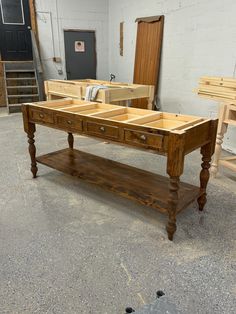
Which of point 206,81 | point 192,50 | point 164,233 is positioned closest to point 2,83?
point 192,50

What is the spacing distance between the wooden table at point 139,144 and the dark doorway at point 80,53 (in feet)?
15.2

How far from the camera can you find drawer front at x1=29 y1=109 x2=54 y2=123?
2584 mm

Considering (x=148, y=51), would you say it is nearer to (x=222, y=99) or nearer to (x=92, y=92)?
(x=92, y=92)

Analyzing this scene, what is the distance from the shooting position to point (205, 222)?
7.41 feet

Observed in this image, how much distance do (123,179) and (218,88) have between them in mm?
1499

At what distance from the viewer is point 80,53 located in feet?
24.0

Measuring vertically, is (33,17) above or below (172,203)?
above

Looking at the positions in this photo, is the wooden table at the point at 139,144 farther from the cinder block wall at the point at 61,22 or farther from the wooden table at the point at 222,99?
the cinder block wall at the point at 61,22

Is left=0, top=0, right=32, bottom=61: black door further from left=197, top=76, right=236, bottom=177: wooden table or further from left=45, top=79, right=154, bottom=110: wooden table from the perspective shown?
left=197, top=76, right=236, bottom=177: wooden table

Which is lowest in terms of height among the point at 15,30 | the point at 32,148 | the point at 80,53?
the point at 32,148

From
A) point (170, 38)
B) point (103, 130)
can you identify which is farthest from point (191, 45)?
point (103, 130)

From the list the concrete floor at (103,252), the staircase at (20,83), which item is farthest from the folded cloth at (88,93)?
the staircase at (20,83)

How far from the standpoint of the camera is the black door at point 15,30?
6.44 metres

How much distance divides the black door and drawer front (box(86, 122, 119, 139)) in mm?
5603
